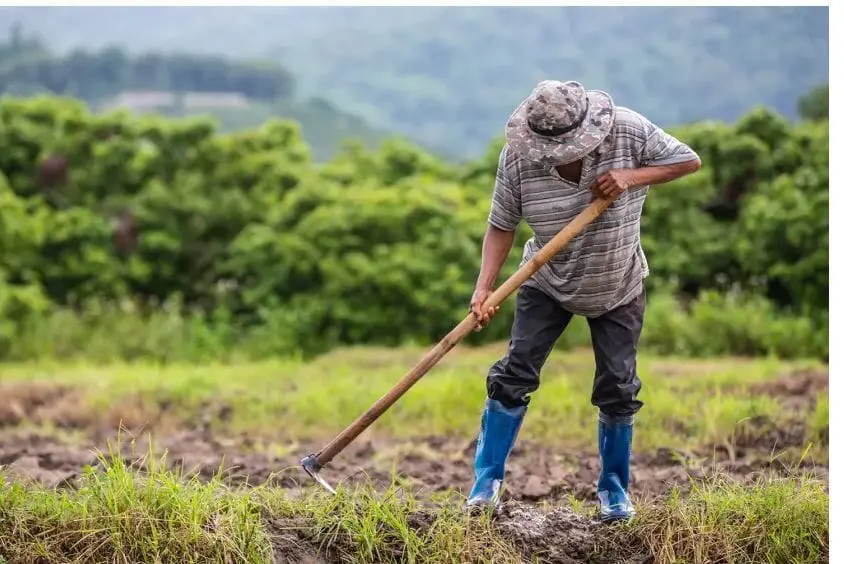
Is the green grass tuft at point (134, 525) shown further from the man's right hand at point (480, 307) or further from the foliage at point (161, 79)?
the foliage at point (161, 79)

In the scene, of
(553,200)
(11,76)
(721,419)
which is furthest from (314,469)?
(11,76)

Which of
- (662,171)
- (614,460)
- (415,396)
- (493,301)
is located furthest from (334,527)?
(415,396)

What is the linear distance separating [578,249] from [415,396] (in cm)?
363

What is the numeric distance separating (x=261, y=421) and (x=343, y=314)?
10.5ft

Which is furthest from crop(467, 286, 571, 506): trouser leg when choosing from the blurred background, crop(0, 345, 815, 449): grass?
the blurred background

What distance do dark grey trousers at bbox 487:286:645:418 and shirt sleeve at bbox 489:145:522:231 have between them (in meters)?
0.27

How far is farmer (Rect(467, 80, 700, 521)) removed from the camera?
3.99 metres

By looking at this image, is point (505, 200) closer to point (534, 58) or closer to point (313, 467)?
point (313, 467)

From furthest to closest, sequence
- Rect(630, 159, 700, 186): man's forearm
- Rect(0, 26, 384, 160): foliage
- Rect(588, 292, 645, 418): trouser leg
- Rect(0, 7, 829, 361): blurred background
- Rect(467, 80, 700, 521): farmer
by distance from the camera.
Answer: Rect(0, 26, 384, 160): foliage → Rect(0, 7, 829, 361): blurred background → Rect(588, 292, 645, 418): trouser leg → Rect(630, 159, 700, 186): man's forearm → Rect(467, 80, 700, 521): farmer

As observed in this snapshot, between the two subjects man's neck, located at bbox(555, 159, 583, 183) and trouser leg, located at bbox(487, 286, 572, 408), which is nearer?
man's neck, located at bbox(555, 159, 583, 183)

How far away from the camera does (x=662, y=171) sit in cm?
412

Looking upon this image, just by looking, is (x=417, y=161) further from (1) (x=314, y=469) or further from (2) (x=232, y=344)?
(1) (x=314, y=469)

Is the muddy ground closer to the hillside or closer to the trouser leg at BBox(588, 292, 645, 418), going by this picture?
the trouser leg at BBox(588, 292, 645, 418)

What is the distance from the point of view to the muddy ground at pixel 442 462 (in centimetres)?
422
